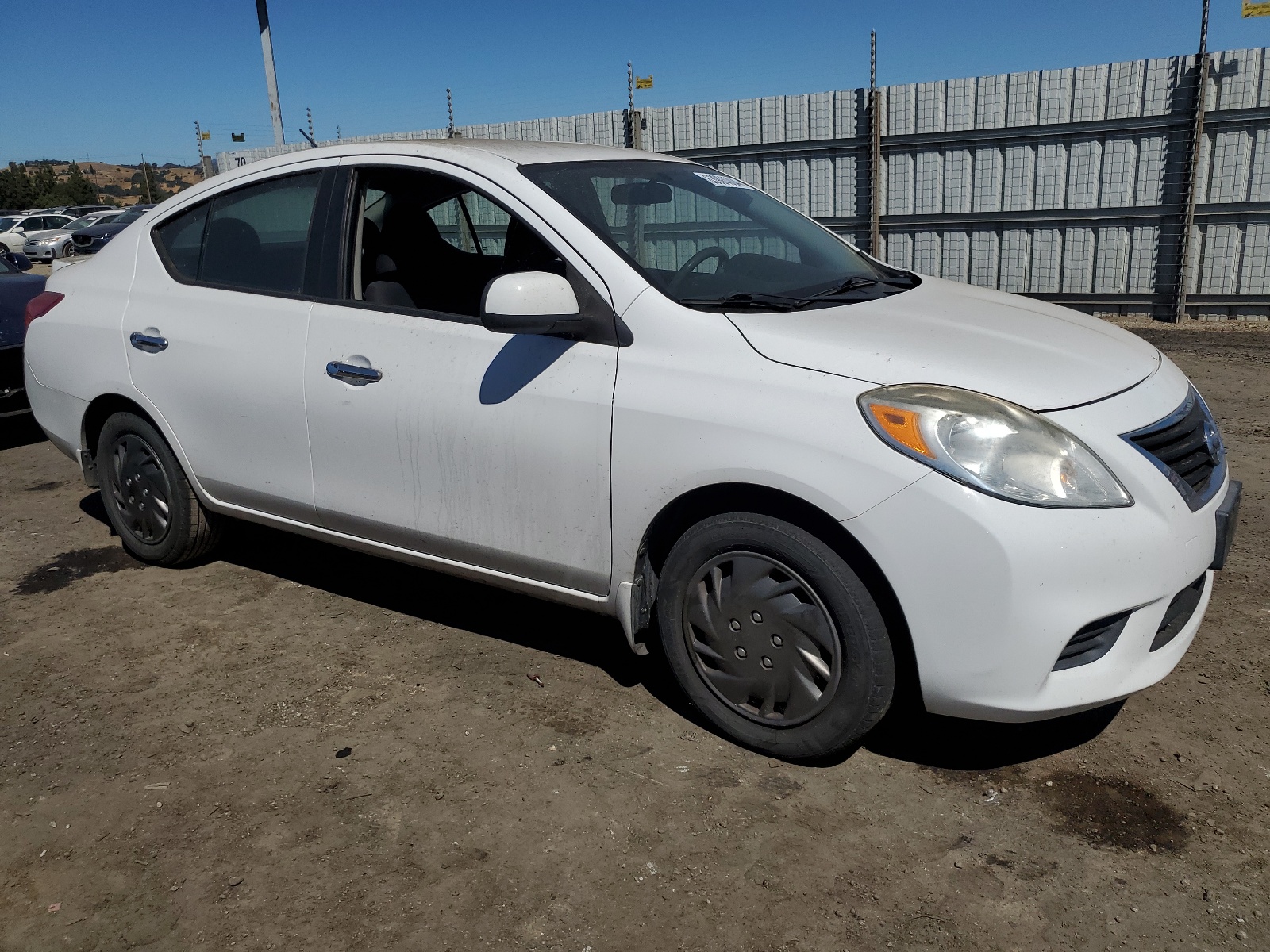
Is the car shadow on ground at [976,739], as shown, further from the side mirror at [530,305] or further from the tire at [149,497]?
the tire at [149,497]

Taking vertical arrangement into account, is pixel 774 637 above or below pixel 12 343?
below

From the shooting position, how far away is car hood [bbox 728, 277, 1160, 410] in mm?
2625

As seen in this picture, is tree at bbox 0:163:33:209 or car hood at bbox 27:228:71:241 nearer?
car hood at bbox 27:228:71:241

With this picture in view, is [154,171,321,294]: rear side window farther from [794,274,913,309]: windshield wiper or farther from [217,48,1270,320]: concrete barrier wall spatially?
[217,48,1270,320]: concrete barrier wall

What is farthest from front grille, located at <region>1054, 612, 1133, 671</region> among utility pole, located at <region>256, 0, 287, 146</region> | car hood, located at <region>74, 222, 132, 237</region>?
car hood, located at <region>74, 222, 132, 237</region>

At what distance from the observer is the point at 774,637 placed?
2793 mm

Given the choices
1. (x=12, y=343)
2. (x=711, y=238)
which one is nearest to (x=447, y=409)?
(x=711, y=238)

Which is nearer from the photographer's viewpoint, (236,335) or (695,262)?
(695,262)

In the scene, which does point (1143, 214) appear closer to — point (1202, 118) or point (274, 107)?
point (1202, 118)

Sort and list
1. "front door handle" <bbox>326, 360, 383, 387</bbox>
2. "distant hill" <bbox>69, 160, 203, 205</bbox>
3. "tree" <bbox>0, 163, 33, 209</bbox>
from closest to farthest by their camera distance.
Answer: "front door handle" <bbox>326, 360, 383, 387</bbox>, "tree" <bbox>0, 163, 33, 209</bbox>, "distant hill" <bbox>69, 160, 203, 205</bbox>

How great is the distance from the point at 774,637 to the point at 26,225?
3418 centimetres

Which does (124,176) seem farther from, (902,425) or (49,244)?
(902,425)

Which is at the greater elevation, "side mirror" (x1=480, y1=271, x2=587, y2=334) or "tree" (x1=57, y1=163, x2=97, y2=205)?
"tree" (x1=57, y1=163, x2=97, y2=205)

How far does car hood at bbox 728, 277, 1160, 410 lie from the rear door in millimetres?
1727
